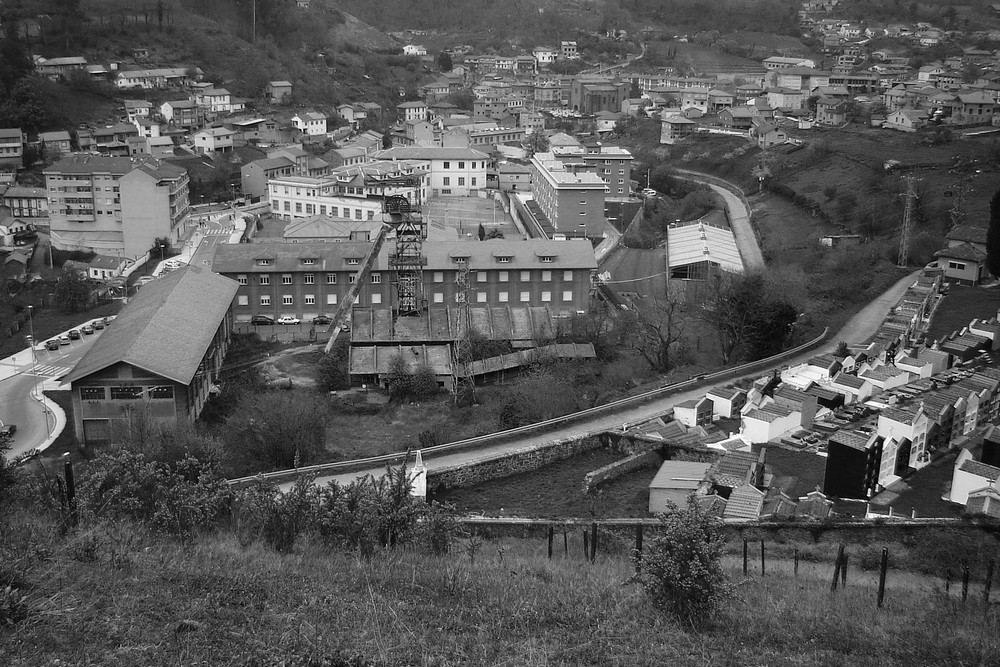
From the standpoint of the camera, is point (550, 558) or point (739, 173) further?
point (739, 173)

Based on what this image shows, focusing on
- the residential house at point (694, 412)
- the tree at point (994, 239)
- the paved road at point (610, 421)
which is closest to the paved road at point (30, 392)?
the paved road at point (610, 421)

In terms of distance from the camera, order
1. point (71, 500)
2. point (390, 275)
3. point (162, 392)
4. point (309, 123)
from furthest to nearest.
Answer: point (309, 123) → point (390, 275) → point (162, 392) → point (71, 500)

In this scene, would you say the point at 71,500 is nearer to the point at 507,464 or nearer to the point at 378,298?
the point at 507,464

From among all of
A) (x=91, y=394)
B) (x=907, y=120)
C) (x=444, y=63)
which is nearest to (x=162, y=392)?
(x=91, y=394)

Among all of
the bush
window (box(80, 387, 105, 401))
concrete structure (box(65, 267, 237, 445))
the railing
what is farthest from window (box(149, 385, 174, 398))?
the bush

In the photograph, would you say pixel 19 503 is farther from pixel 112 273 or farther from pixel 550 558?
pixel 112 273

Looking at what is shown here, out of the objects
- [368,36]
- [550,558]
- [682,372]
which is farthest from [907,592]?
[368,36]

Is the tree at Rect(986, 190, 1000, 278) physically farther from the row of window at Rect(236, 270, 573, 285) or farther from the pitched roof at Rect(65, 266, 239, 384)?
the pitched roof at Rect(65, 266, 239, 384)
